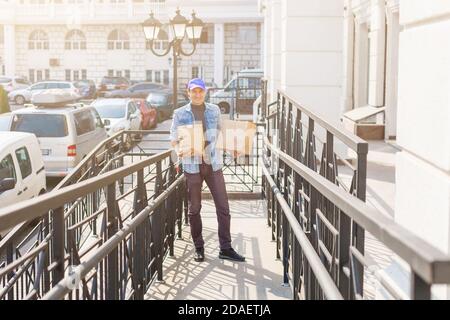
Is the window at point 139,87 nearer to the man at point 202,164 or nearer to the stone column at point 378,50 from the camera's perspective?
the stone column at point 378,50

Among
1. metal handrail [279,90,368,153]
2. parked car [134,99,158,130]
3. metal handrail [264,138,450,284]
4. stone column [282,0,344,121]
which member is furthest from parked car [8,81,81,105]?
metal handrail [264,138,450,284]

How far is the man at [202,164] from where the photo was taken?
21.6 ft

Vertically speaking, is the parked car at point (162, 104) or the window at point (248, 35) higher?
the window at point (248, 35)

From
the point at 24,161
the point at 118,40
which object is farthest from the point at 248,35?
the point at 24,161

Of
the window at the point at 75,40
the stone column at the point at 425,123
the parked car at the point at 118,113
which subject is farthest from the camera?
the window at the point at 75,40

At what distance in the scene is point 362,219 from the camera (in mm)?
2586

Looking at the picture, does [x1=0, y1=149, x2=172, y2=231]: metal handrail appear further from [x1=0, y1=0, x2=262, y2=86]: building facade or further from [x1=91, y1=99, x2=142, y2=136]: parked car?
[x1=0, y1=0, x2=262, y2=86]: building facade

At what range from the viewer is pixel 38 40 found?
58.9m

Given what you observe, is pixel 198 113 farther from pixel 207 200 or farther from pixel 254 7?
pixel 254 7

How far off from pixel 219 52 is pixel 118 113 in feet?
111

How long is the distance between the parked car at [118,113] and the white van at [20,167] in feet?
32.0

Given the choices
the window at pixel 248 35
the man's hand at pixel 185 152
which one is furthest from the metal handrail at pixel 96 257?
the window at pixel 248 35

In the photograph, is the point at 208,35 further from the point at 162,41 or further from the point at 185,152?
the point at 185,152

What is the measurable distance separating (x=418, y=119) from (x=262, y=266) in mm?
3297
